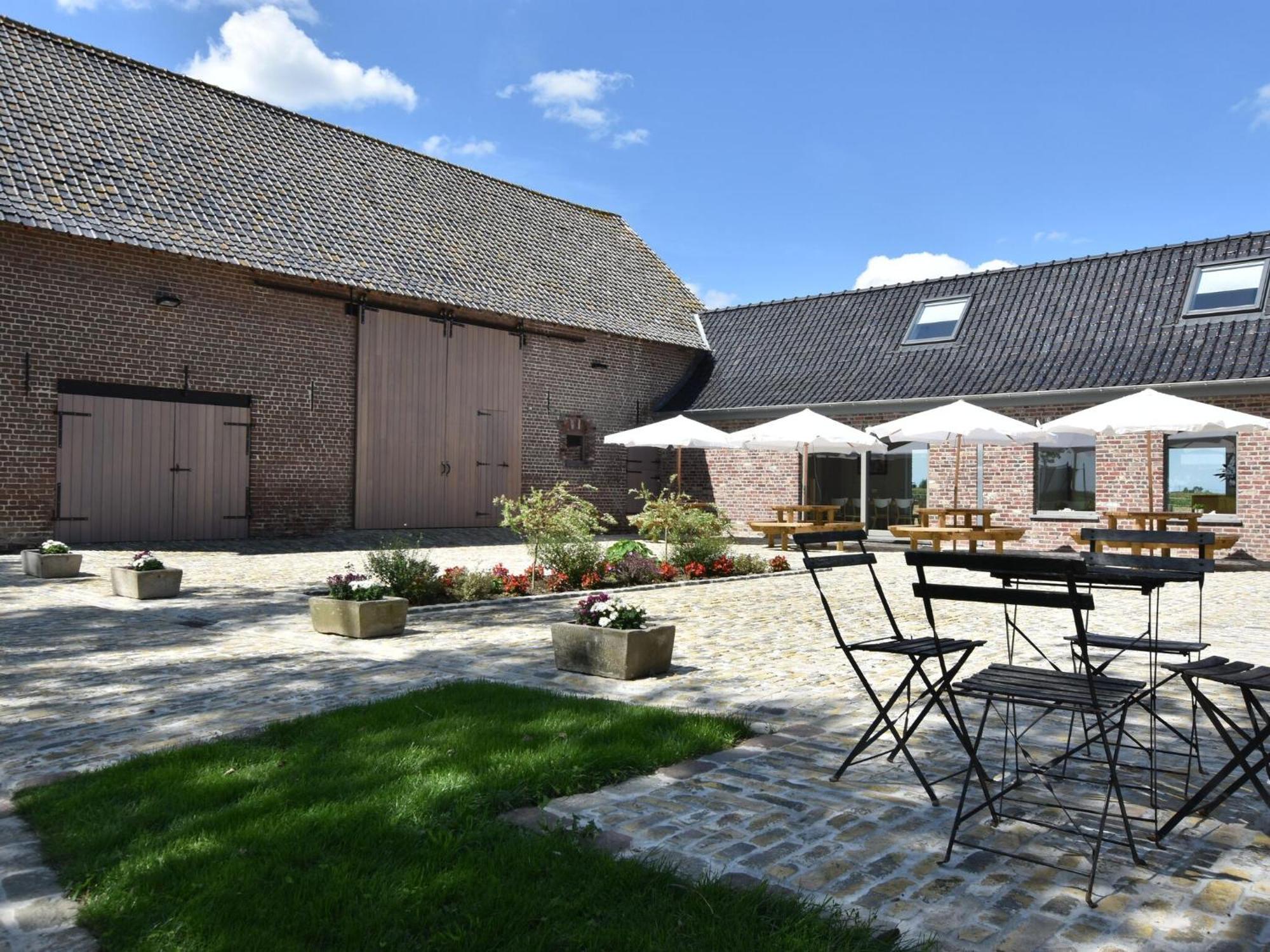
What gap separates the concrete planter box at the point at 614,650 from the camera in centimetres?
589

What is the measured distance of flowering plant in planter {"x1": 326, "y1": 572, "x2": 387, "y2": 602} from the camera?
7457 mm

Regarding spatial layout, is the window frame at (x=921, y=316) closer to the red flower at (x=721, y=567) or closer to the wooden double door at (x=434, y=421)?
the wooden double door at (x=434, y=421)

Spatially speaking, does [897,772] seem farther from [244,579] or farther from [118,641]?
[244,579]

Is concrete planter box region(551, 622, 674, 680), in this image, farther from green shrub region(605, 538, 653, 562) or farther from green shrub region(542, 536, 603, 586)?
green shrub region(605, 538, 653, 562)

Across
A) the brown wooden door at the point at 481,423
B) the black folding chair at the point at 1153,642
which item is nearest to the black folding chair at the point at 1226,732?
the black folding chair at the point at 1153,642

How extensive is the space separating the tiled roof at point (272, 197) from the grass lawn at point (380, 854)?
12193mm

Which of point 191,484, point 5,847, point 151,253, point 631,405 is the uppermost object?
point 151,253

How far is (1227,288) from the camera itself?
16.6m

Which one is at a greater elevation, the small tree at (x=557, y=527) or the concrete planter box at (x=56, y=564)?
the small tree at (x=557, y=527)

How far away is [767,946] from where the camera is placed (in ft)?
8.06

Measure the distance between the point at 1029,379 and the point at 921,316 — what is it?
3.61 m

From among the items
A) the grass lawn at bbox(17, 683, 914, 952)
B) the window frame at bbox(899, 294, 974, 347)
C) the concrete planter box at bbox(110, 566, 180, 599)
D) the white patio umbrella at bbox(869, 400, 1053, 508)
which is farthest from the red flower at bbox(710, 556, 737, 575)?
the window frame at bbox(899, 294, 974, 347)

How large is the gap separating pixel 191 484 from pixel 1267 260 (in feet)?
58.6

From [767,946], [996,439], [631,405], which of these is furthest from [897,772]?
[631,405]
